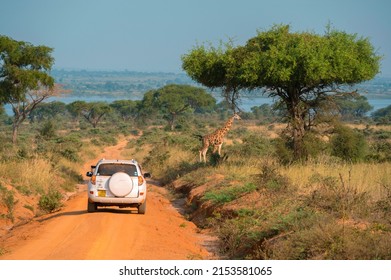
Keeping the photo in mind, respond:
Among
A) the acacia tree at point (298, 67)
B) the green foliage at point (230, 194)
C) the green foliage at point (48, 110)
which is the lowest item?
the green foliage at point (48, 110)

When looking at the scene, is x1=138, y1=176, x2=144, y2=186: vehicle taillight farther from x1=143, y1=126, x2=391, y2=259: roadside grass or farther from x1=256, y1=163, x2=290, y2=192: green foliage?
x1=256, y1=163, x2=290, y2=192: green foliage

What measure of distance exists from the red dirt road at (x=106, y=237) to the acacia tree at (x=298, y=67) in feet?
27.9

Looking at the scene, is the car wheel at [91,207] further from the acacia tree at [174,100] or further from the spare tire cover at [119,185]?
the acacia tree at [174,100]

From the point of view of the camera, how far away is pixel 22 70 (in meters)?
42.1

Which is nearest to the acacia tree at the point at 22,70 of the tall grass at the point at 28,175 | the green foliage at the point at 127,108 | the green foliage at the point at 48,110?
the tall grass at the point at 28,175

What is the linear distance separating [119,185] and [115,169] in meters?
0.79

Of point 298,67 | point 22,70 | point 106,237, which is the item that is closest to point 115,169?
point 106,237

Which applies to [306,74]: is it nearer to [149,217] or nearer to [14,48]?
[149,217]

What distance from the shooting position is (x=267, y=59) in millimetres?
27891

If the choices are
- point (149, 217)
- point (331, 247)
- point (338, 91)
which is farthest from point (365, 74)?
point (331, 247)

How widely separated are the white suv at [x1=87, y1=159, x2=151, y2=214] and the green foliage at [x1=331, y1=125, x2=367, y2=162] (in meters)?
14.0

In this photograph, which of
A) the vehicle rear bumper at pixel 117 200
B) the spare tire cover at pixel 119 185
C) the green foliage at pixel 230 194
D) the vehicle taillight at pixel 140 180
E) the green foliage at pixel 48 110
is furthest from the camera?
the green foliage at pixel 48 110

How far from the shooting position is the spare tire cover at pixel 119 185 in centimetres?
1884

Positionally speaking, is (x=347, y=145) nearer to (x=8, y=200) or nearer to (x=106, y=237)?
(x=8, y=200)
